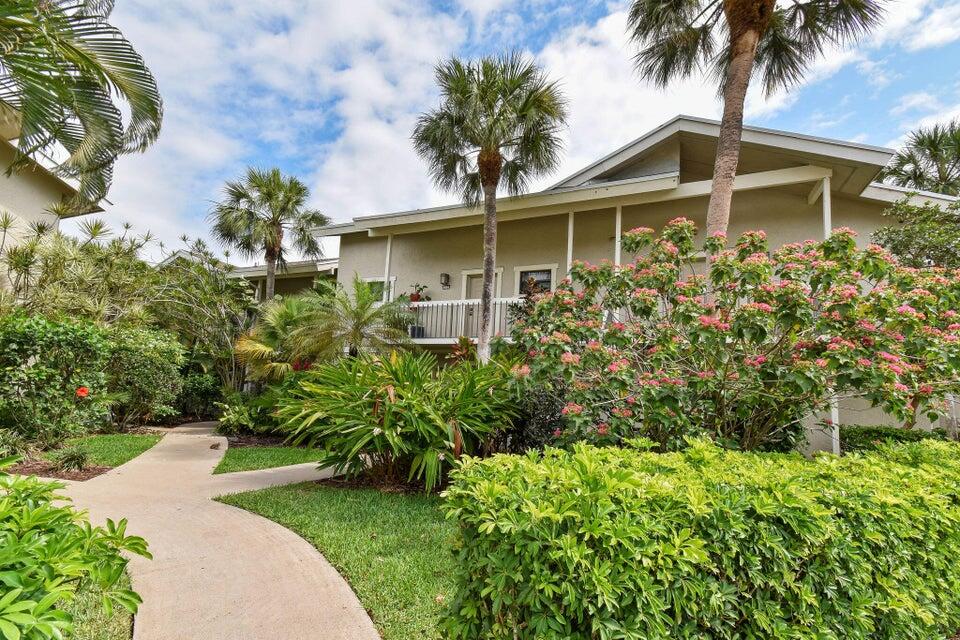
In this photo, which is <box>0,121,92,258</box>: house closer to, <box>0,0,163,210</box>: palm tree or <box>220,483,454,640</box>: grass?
<box>0,0,163,210</box>: palm tree

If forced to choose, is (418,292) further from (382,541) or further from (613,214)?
(382,541)

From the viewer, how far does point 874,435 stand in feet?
28.2

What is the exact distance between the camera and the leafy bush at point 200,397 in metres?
15.0

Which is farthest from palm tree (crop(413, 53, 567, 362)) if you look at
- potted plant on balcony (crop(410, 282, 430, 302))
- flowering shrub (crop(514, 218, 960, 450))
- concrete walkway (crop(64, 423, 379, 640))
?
concrete walkway (crop(64, 423, 379, 640))

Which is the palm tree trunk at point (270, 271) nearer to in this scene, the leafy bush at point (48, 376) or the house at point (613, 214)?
the house at point (613, 214)

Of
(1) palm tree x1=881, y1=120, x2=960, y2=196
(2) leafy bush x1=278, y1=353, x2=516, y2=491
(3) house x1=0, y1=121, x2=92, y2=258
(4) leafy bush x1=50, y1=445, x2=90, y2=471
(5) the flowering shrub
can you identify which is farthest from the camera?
(1) palm tree x1=881, y1=120, x2=960, y2=196

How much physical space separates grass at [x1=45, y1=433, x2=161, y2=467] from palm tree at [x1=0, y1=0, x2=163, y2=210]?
5.05 metres

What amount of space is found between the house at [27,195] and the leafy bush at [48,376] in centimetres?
579

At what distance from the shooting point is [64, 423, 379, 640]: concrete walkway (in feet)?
9.79

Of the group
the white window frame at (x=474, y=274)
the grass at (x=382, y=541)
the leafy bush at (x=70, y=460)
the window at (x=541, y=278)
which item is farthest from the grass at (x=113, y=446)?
the window at (x=541, y=278)

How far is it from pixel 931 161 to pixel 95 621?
882 inches

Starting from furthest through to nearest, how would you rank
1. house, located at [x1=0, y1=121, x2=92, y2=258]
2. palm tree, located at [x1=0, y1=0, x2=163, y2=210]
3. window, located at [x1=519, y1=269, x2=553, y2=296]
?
window, located at [x1=519, y1=269, x2=553, y2=296] < house, located at [x1=0, y1=121, x2=92, y2=258] < palm tree, located at [x1=0, y1=0, x2=163, y2=210]

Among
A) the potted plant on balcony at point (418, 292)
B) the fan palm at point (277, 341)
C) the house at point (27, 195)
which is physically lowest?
the fan palm at point (277, 341)

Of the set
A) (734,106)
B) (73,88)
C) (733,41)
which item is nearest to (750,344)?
(734,106)
